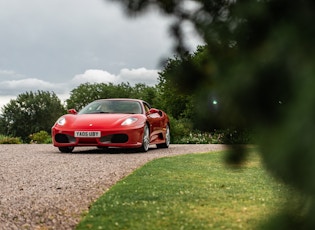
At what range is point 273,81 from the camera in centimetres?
131

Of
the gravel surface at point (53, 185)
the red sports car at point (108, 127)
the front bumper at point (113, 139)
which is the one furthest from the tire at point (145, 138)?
the gravel surface at point (53, 185)

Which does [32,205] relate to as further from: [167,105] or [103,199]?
[167,105]

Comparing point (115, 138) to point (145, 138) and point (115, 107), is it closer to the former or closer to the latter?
point (145, 138)

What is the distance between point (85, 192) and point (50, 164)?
3.44 meters

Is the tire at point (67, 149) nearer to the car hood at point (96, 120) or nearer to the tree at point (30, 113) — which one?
the car hood at point (96, 120)

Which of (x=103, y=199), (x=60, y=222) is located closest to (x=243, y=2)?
(x=60, y=222)

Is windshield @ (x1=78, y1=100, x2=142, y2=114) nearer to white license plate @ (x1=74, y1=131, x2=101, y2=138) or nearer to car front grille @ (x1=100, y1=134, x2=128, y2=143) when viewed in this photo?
car front grille @ (x1=100, y1=134, x2=128, y2=143)

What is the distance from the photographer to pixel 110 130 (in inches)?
460

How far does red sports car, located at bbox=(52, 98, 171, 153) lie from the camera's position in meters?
11.8

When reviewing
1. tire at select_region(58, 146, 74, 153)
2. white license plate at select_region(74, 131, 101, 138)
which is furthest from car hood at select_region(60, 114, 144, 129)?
tire at select_region(58, 146, 74, 153)

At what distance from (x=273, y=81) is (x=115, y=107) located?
11571mm

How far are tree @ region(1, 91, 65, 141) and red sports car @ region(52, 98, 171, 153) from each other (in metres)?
53.2

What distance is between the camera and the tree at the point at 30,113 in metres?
65.1

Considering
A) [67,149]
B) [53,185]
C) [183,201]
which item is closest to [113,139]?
[67,149]
